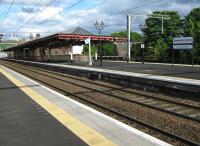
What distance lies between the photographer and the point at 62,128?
9.89 meters

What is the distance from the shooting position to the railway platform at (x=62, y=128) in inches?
334

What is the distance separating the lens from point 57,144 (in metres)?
8.25

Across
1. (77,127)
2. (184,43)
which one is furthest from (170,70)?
(77,127)

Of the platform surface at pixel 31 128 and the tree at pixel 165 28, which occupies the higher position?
the tree at pixel 165 28

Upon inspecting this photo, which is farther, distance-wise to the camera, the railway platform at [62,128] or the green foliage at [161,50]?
the green foliage at [161,50]

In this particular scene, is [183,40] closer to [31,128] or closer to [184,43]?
[184,43]

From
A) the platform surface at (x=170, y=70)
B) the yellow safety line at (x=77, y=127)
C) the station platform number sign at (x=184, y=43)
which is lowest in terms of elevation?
the platform surface at (x=170, y=70)

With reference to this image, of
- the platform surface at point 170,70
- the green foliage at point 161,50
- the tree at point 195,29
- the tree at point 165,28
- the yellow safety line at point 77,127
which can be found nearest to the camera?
the yellow safety line at point 77,127

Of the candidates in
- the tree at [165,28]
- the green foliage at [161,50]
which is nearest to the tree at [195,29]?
the green foliage at [161,50]

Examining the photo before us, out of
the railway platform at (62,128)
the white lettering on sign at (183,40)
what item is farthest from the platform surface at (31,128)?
the white lettering on sign at (183,40)

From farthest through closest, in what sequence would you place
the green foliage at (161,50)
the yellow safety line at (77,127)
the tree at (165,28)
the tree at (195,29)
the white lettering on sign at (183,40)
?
1. the tree at (165,28)
2. the green foliage at (161,50)
3. the tree at (195,29)
4. the white lettering on sign at (183,40)
5. the yellow safety line at (77,127)

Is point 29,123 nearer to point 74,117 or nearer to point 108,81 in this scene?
point 74,117

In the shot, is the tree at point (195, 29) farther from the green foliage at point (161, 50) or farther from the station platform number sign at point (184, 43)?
the station platform number sign at point (184, 43)

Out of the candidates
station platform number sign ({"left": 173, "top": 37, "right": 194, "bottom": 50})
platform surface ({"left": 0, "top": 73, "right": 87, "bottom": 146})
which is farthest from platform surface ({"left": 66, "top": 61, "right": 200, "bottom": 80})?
platform surface ({"left": 0, "top": 73, "right": 87, "bottom": 146})
